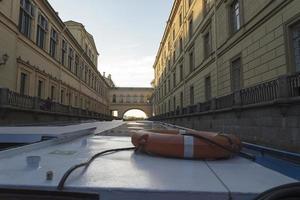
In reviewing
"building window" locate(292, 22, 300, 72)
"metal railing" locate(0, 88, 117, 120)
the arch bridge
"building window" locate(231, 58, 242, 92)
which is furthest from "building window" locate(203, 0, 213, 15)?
the arch bridge

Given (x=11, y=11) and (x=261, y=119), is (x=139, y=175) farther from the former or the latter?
(x=11, y=11)

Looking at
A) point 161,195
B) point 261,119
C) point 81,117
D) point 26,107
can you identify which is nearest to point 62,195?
point 161,195

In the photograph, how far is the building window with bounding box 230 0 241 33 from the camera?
50.2ft

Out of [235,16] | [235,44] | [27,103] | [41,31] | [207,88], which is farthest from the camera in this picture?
[41,31]

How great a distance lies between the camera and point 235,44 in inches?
593

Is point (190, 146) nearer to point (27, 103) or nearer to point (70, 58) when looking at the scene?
point (27, 103)

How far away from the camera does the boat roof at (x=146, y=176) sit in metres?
1.46

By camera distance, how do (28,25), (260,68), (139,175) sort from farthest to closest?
(28,25) → (260,68) → (139,175)

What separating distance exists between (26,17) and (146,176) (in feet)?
70.6

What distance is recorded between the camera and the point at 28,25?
20625 mm

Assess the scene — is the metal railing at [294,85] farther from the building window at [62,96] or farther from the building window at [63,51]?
the building window at [63,51]

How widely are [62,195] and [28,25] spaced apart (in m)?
21.8

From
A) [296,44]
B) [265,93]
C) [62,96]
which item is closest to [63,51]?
[62,96]

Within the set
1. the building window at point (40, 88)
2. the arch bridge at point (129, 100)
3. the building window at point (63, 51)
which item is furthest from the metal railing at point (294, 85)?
the arch bridge at point (129, 100)
